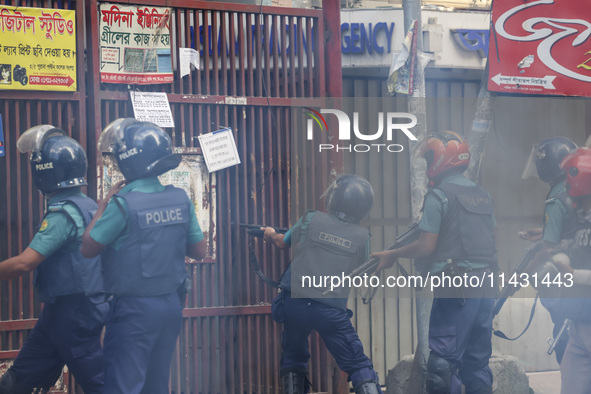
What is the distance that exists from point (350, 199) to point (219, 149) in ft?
3.95

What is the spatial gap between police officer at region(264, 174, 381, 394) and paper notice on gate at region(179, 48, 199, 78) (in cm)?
148

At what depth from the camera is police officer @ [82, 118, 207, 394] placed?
4.69 m

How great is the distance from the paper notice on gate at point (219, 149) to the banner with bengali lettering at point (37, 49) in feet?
3.52

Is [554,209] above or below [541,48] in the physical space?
below

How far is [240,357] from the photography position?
6.39 metres

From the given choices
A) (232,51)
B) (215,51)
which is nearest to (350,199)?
(232,51)

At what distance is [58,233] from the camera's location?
4883mm

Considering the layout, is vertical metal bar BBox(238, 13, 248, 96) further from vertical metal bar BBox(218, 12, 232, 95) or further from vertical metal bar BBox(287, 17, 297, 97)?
vertical metal bar BBox(287, 17, 297, 97)

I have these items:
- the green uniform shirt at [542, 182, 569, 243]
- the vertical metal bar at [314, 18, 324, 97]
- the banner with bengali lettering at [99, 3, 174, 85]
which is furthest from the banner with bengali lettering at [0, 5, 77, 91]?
the green uniform shirt at [542, 182, 569, 243]

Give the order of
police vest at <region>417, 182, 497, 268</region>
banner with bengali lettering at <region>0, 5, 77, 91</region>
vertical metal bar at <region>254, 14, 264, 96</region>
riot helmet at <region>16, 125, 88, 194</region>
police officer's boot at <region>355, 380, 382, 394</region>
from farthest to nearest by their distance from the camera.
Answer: vertical metal bar at <region>254, 14, 264, 96</region> < police vest at <region>417, 182, 497, 268</region> < banner with bengali lettering at <region>0, 5, 77, 91</region> < police officer's boot at <region>355, 380, 382, 394</region> < riot helmet at <region>16, 125, 88, 194</region>

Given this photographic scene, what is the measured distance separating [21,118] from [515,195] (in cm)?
474

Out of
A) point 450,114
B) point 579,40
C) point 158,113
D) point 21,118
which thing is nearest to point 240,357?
point 158,113

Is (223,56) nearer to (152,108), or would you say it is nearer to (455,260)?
(152,108)

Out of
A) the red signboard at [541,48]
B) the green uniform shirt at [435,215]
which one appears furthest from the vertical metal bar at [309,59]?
the red signboard at [541,48]
